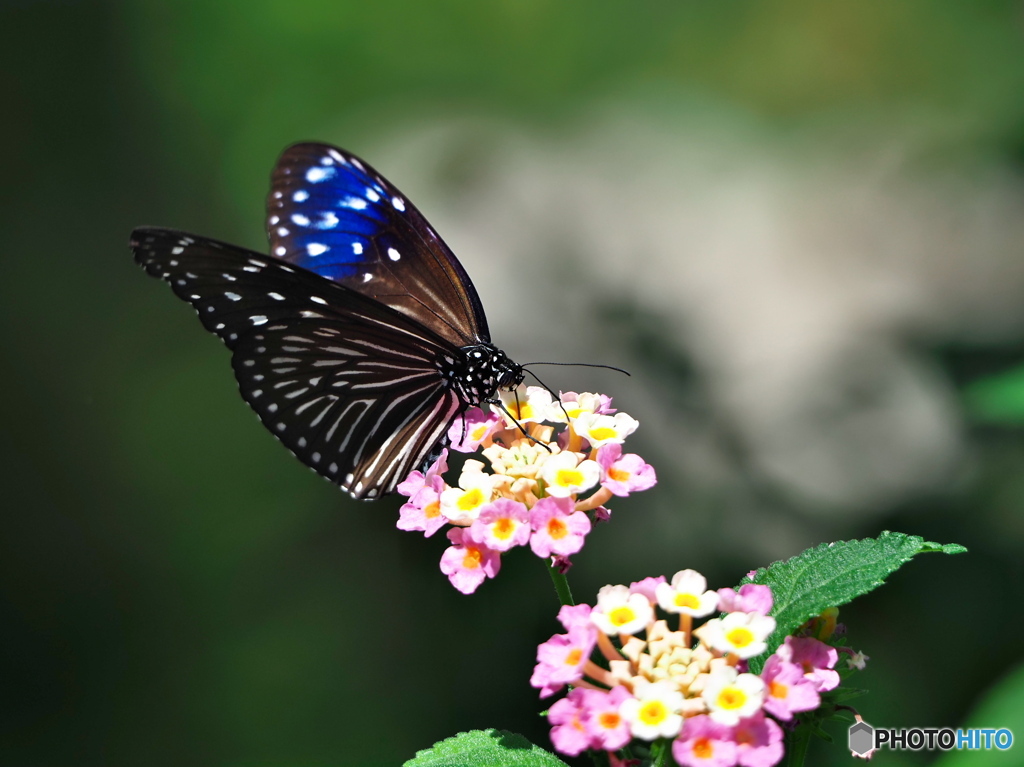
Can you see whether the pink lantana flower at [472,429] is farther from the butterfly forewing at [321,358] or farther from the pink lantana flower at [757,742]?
the pink lantana flower at [757,742]

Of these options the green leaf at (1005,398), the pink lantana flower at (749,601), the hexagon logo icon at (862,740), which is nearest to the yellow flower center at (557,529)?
the pink lantana flower at (749,601)

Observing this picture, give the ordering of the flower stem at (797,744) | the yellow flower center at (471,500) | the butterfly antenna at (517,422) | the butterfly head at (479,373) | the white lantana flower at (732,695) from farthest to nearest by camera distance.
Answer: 1. the butterfly head at (479,373)
2. the butterfly antenna at (517,422)
3. the yellow flower center at (471,500)
4. the flower stem at (797,744)
5. the white lantana flower at (732,695)

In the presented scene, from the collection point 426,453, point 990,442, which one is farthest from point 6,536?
point 990,442

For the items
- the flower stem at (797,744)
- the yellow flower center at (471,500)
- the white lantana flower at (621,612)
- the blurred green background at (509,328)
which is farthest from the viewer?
the blurred green background at (509,328)

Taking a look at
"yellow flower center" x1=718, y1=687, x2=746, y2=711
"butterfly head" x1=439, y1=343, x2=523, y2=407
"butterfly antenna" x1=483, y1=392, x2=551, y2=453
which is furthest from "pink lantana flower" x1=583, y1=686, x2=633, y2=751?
"butterfly head" x1=439, y1=343, x2=523, y2=407

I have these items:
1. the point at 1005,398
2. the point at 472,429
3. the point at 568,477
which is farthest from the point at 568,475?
the point at 1005,398

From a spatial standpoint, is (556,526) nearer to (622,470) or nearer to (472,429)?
(622,470)
